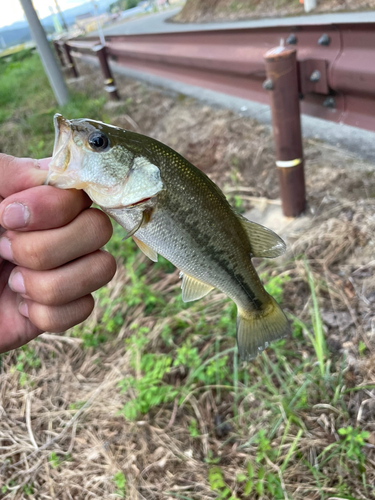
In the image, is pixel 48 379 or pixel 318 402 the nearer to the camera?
pixel 318 402

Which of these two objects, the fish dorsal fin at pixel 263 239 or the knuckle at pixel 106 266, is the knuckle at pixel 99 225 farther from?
the fish dorsal fin at pixel 263 239

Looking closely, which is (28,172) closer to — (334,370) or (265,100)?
(334,370)

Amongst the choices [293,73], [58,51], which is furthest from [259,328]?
[58,51]

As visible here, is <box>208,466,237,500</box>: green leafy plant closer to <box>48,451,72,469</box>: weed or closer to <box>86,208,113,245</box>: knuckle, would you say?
<box>48,451,72,469</box>: weed

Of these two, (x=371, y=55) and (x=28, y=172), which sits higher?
(x=28, y=172)

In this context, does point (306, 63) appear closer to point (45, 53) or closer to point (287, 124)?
point (287, 124)

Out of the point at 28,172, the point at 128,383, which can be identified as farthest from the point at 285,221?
the point at 28,172

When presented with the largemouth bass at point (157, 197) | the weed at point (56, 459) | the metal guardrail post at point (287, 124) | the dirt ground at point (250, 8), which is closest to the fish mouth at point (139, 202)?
the largemouth bass at point (157, 197)
